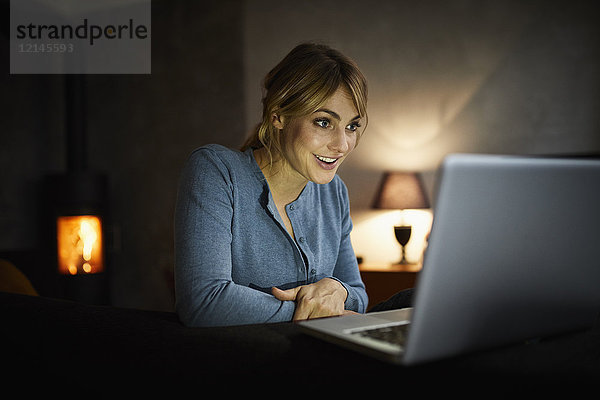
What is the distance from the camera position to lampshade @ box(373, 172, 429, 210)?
3213mm

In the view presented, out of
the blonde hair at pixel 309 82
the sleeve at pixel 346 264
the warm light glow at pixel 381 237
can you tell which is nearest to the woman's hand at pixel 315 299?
the sleeve at pixel 346 264

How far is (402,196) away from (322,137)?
74.5 inches

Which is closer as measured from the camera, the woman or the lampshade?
the woman

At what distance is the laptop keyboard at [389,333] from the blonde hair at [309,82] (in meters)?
0.76

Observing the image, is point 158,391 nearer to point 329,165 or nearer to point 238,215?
point 238,215

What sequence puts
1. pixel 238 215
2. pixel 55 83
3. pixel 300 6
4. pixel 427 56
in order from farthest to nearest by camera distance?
pixel 55 83, pixel 300 6, pixel 427 56, pixel 238 215

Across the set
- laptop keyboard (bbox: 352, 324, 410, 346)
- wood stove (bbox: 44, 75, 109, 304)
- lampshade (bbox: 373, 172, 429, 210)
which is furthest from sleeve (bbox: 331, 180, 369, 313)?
wood stove (bbox: 44, 75, 109, 304)

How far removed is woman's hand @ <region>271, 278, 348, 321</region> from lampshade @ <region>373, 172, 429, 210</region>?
6.83 feet

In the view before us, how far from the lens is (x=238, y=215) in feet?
4.31

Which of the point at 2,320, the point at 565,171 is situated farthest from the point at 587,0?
the point at 2,320

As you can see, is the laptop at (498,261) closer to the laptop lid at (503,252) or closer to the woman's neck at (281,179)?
the laptop lid at (503,252)

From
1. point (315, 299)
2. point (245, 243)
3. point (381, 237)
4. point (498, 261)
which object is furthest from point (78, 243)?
point (498, 261)

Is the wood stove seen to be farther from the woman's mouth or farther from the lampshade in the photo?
the woman's mouth

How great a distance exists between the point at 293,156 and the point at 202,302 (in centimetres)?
56
